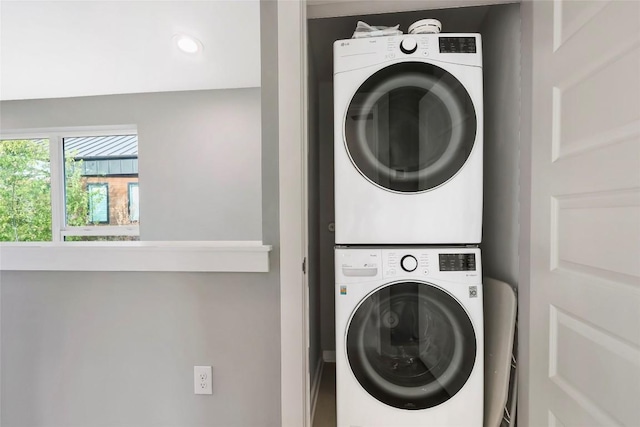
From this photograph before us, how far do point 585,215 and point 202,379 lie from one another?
4.69 ft

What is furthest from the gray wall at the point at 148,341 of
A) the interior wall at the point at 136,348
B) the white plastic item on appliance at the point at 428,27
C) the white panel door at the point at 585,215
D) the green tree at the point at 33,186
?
the green tree at the point at 33,186

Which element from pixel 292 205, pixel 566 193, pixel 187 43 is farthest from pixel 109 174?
pixel 566 193

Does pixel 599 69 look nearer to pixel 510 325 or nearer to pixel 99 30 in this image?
pixel 510 325

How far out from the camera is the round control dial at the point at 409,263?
4.02 feet

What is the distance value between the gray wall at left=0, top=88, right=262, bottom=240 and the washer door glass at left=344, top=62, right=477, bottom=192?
180 centimetres

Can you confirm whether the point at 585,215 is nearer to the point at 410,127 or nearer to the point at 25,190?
the point at 410,127

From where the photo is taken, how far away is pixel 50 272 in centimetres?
131

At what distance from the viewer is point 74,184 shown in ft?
10.9

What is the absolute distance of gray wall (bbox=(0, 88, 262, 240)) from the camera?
9.59ft

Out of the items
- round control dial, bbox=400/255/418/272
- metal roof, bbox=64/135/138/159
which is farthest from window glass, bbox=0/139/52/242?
round control dial, bbox=400/255/418/272

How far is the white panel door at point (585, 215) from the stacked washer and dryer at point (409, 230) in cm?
21

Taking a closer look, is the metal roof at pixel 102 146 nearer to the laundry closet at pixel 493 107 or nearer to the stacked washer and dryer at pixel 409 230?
the laundry closet at pixel 493 107

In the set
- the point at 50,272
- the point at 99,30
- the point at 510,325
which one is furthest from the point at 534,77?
the point at 99,30

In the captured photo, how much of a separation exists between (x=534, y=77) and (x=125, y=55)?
2.83 metres
